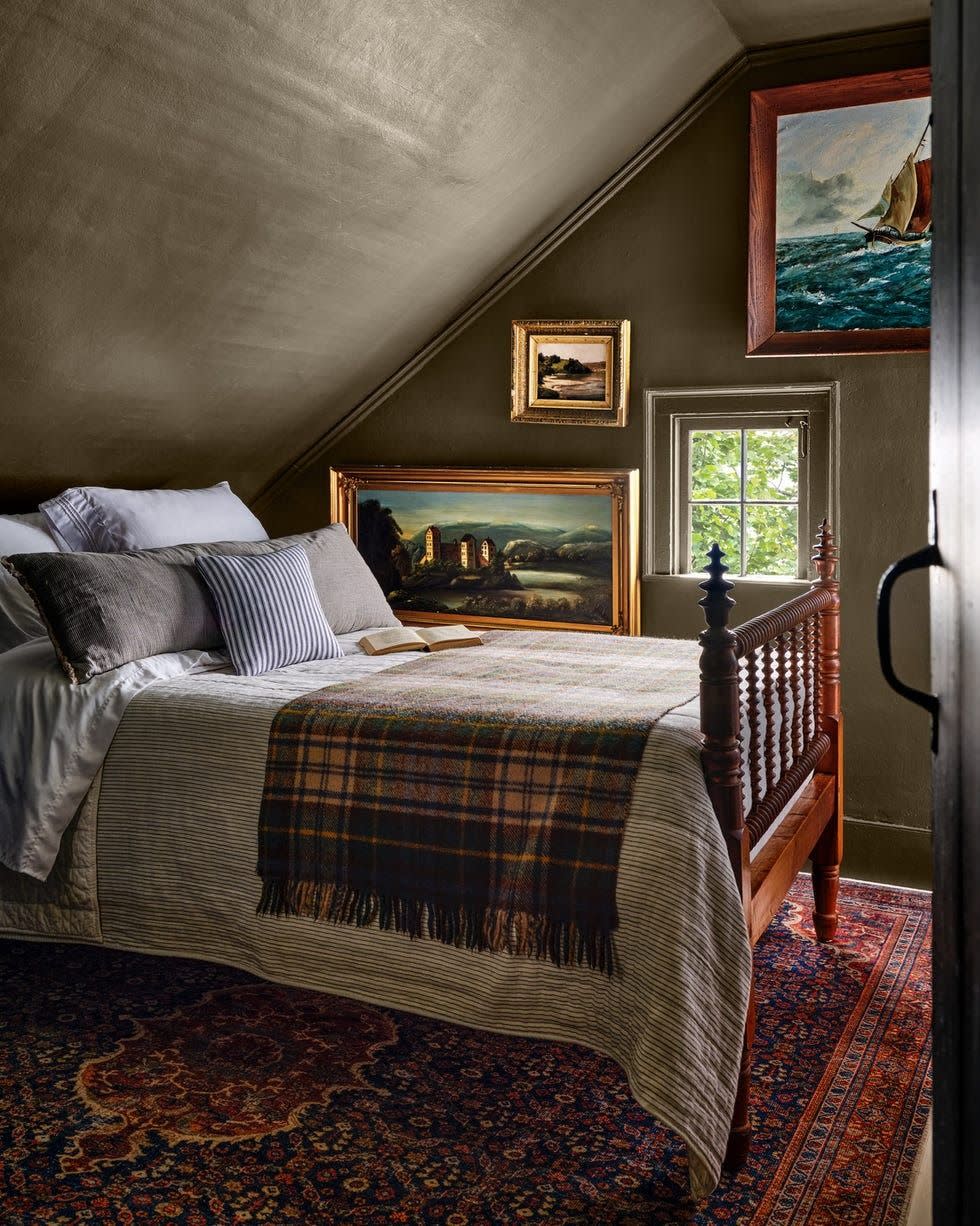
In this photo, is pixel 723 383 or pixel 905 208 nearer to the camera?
pixel 905 208

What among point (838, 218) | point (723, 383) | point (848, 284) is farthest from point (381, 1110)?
point (838, 218)

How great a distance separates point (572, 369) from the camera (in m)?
4.36

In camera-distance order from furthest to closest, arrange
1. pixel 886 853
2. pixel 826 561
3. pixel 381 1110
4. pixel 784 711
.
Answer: pixel 886 853, pixel 826 561, pixel 784 711, pixel 381 1110

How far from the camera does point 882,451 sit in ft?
12.8

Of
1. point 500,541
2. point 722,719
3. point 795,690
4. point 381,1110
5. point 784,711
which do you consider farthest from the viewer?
point 500,541

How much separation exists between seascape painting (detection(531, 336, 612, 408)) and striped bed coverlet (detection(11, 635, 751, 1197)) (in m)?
1.69

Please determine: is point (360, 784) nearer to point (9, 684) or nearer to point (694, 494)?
point (9, 684)

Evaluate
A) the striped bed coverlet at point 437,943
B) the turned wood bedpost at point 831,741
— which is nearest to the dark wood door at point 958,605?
the striped bed coverlet at point 437,943

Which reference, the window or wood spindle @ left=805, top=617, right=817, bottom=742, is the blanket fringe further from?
the window

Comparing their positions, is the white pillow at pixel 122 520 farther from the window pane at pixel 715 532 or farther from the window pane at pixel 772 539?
the window pane at pixel 772 539

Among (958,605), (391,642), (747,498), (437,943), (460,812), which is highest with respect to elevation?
(747,498)

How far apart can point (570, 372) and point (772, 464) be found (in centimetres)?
81

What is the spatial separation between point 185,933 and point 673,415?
254cm

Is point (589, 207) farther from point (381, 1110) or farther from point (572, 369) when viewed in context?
point (381, 1110)
